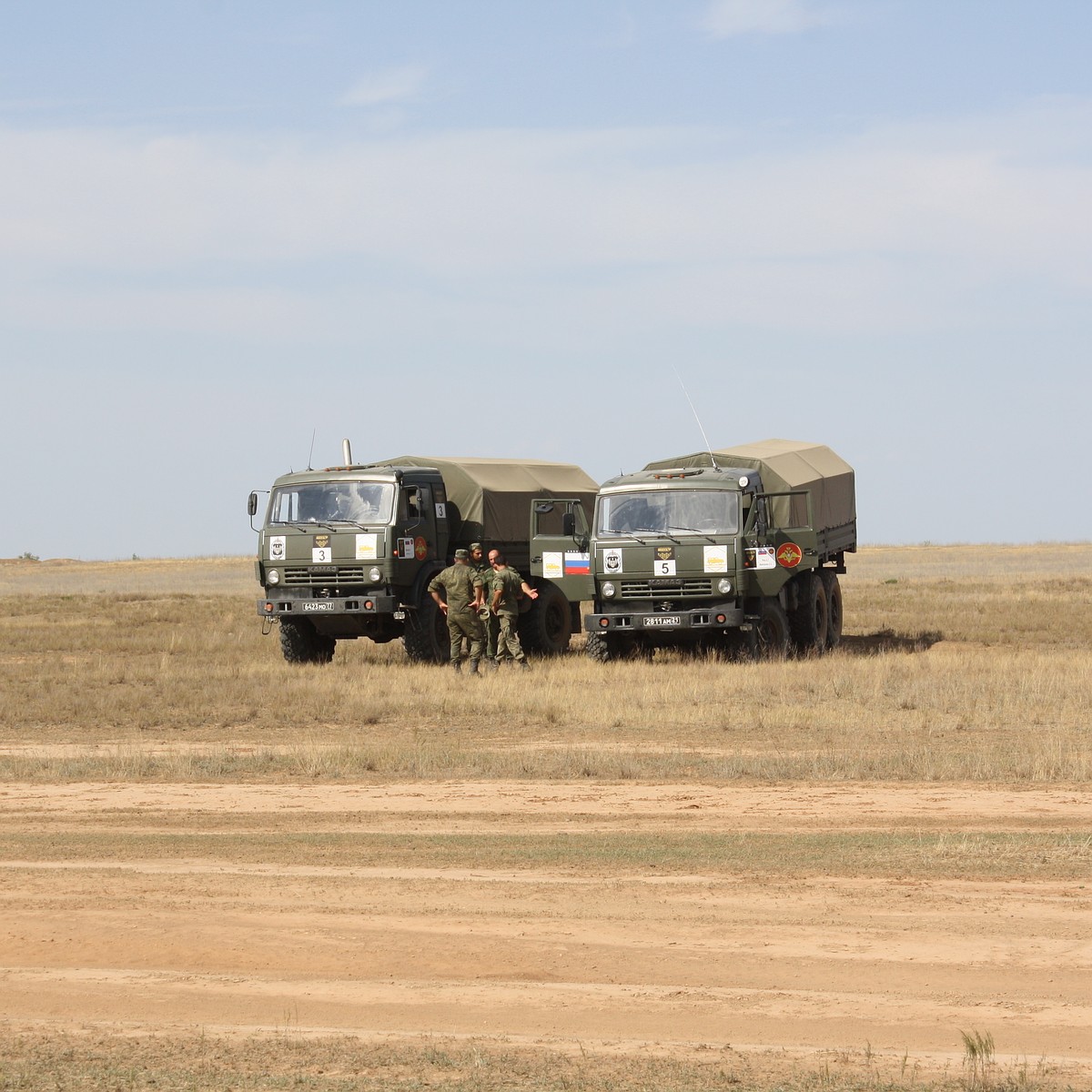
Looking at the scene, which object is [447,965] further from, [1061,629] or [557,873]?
[1061,629]

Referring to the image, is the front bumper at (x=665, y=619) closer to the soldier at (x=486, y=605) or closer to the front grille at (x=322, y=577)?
the soldier at (x=486, y=605)

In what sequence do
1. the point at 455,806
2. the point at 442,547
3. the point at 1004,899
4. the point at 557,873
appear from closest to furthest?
1. the point at 1004,899
2. the point at 557,873
3. the point at 455,806
4. the point at 442,547

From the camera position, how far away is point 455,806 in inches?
465

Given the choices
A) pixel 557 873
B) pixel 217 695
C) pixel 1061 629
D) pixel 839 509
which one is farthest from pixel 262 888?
pixel 1061 629

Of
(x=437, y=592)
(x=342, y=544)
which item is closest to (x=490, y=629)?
(x=437, y=592)

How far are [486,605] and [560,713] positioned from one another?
4.82m

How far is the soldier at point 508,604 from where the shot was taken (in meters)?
21.6

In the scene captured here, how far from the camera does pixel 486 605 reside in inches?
861

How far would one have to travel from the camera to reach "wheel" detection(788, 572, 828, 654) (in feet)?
77.5

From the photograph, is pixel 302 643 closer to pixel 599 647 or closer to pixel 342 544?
pixel 342 544

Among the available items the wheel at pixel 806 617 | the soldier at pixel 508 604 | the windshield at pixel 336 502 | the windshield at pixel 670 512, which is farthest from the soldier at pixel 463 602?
the wheel at pixel 806 617

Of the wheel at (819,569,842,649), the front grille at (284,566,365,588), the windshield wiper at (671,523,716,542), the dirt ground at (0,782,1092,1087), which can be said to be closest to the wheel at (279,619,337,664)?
the front grille at (284,566,365,588)

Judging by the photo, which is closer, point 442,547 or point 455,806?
point 455,806

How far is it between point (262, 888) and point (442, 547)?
1463 centimetres
